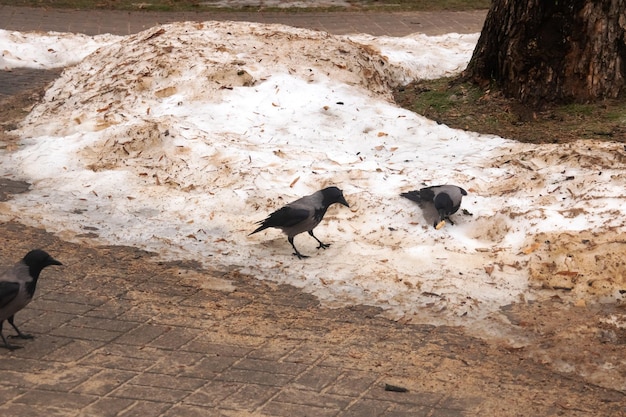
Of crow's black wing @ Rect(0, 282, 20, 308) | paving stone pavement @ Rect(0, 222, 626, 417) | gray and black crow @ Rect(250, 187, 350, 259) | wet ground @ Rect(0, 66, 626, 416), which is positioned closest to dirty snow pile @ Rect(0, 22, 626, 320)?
gray and black crow @ Rect(250, 187, 350, 259)

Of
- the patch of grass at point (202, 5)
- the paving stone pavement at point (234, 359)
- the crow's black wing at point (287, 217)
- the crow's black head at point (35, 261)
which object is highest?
the patch of grass at point (202, 5)

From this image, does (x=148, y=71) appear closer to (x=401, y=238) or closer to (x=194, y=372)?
(x=401, y=238)

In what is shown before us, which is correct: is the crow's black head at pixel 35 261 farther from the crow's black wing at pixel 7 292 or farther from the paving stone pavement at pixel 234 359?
the paving stone pavement at pixel 234 359

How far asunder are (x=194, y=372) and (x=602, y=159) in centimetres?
454

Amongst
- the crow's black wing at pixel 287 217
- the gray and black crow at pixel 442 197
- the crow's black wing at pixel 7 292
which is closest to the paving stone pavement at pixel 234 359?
the crow's black wing at pixel 7 292

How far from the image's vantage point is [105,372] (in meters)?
5.24

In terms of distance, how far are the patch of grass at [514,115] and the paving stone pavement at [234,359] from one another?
425 cm

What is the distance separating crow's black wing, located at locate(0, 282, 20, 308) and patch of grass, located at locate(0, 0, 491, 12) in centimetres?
1291

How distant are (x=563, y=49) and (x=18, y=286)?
6.90m

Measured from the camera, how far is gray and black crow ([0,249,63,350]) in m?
5.33

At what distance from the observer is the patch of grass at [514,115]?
31.6ft

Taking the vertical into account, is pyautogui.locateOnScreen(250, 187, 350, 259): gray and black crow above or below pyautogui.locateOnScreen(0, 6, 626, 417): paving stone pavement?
above

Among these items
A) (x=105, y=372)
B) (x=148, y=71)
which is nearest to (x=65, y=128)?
(x=148, y=71)

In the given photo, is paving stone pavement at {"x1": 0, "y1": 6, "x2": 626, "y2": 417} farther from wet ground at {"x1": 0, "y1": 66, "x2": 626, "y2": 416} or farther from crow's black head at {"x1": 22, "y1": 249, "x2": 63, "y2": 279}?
crow's black head at {"x1": 22, "y1": 249, "x2": 63, "y2": 279}
